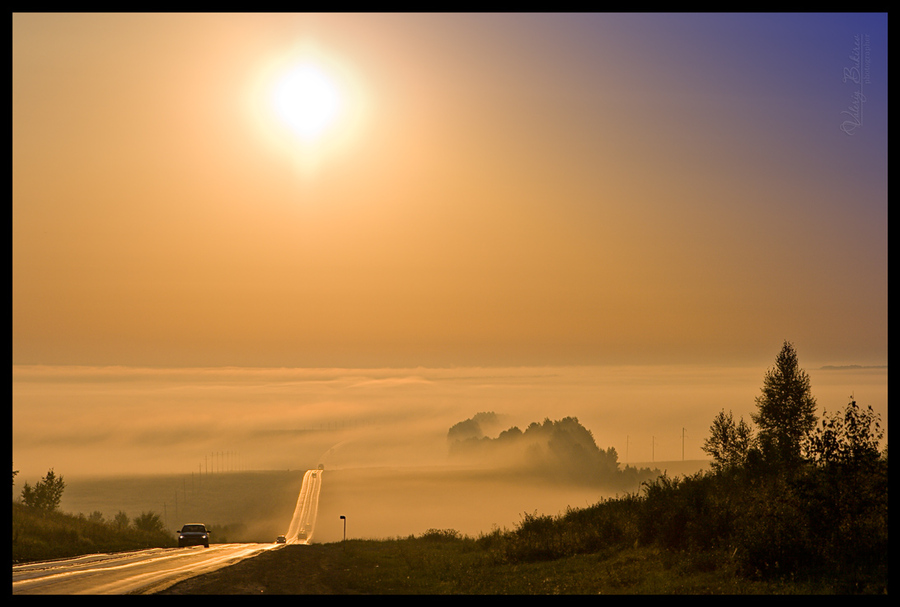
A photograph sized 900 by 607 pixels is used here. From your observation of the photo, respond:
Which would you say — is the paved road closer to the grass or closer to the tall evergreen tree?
the grass

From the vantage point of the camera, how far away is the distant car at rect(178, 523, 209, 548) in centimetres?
5778

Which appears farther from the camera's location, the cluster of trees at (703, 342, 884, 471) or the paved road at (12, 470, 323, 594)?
the cluster of trees at (703, 342, 884, 471)

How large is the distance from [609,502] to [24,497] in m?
115

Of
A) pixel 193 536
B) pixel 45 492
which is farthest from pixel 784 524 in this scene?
pixel 45 492

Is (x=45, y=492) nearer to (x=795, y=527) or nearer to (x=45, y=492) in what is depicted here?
(x=45, y=492)

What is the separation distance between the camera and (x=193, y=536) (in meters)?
58.4

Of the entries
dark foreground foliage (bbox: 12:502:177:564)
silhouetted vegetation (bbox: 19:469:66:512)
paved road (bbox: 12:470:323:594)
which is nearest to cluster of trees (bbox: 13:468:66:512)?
silhouetted vegetation (bbox: 19:469:66:512)

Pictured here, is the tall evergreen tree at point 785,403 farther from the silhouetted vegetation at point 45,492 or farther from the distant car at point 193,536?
the silhouetted vegetation at point 45,492

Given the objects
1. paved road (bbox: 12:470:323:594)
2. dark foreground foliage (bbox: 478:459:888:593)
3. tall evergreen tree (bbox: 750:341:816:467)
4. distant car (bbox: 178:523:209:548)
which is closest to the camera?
paved road (bbox: 12:470:323:594)

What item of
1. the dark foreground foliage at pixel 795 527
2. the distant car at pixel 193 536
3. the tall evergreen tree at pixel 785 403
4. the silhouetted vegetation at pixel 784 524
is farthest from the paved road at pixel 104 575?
the tall evergreen tree at pixel 785 403

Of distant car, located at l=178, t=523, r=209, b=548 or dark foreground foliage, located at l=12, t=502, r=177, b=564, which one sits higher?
dark foreground foliage, located at l=12, t=502, r=177, b=564
